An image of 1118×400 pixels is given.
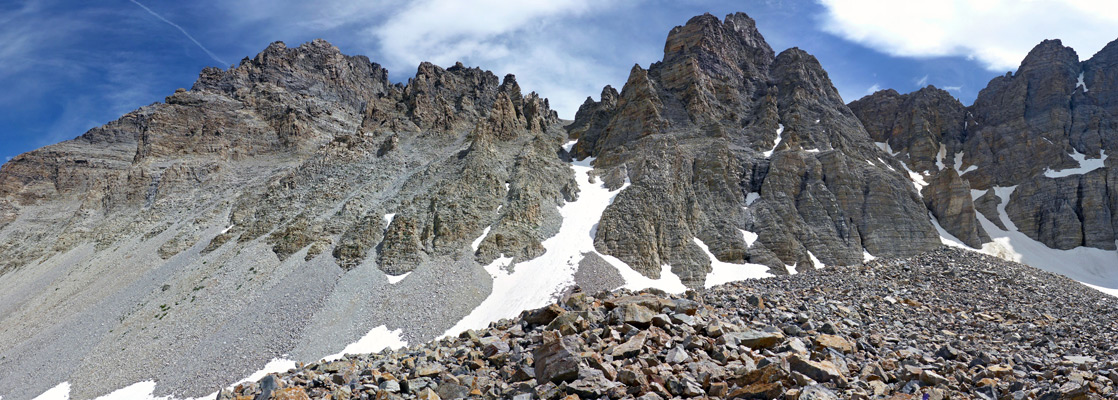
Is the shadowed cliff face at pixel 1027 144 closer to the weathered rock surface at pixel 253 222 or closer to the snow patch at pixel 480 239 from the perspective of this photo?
the snow patch at pixel 480 239

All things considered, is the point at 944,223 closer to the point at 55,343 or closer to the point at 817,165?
the point at 817,165

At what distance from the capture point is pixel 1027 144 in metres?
82.1

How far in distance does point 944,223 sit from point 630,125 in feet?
138

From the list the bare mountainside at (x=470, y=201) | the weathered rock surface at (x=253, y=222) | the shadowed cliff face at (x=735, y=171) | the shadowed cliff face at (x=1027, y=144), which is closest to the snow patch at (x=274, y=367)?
the weathered rock surface at (x=253, y=222)

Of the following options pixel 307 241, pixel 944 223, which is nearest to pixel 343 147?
pixel 307 241

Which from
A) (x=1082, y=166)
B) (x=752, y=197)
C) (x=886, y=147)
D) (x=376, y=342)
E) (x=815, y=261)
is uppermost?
(x=886, y=147)

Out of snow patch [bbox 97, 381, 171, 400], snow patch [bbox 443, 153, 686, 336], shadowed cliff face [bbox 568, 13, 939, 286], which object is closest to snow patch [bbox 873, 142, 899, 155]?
shadowed cliff face [bbox 568, 13, 939, 286]

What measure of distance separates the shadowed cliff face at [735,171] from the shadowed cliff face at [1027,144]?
46.2 ft

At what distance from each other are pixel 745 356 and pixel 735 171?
5563 cm

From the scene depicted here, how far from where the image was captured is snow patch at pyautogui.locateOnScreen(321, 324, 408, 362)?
3328 cm

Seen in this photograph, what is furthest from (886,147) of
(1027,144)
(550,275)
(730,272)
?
(550,275)

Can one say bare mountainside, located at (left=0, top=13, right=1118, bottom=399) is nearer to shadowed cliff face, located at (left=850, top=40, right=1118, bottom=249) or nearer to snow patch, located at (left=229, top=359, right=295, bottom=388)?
shadowed cliff face, located at (left=850, top=40, right=1118, bottom=249)

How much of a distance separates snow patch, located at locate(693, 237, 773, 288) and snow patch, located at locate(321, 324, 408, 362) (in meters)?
26.5

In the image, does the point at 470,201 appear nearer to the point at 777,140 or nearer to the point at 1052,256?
the point at 777,140
